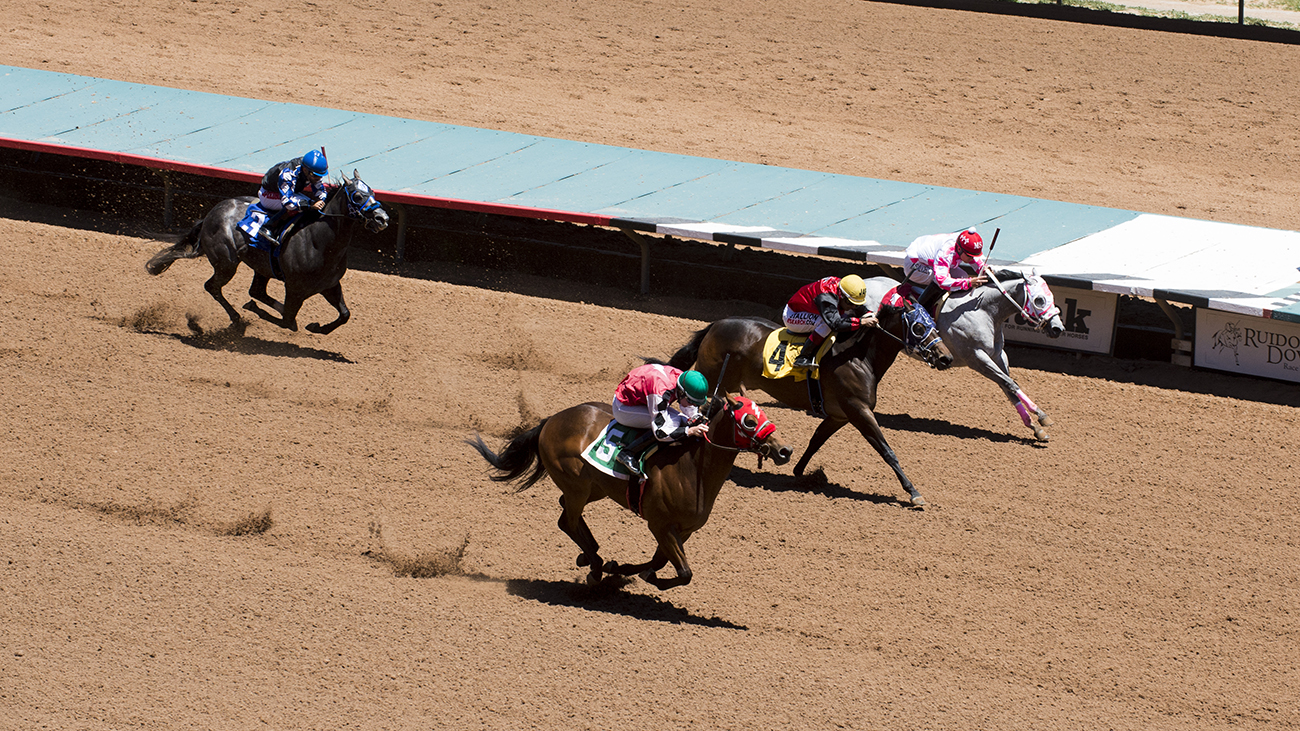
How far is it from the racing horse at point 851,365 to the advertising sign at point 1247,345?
13.0 ft

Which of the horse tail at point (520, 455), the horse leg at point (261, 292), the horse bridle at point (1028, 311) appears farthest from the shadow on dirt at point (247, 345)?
the horse bridle at point (1028, 311)

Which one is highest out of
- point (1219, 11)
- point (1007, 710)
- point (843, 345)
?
point (1219, 11)

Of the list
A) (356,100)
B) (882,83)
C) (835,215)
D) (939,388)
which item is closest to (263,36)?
(356,100)

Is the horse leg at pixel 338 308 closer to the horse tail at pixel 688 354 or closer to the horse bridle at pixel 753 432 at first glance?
the horse tail at pixel 688 354

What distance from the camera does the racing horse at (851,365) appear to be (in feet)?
30.2

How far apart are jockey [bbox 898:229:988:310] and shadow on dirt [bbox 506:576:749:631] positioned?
3.67 metres

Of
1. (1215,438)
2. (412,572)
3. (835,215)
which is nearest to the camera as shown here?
(412,572)

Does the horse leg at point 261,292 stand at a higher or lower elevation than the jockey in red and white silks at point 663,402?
lower

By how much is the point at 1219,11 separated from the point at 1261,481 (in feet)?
56.0

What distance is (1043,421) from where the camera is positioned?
10.6 metres

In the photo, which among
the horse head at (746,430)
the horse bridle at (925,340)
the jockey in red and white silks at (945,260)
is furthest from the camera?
the jockey in red and white silks at (945,260)

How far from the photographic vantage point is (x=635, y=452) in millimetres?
7285

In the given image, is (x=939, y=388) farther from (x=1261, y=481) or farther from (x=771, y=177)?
(x=771, y=177)

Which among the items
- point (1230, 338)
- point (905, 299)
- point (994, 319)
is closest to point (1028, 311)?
point (994, 319)
